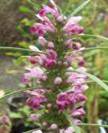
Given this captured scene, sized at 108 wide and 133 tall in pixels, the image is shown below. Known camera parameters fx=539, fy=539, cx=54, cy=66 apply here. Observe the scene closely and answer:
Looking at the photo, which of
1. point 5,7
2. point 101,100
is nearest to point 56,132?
point 101,100

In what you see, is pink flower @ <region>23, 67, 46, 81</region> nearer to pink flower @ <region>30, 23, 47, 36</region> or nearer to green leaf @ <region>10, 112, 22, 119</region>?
pink flower @ <region>30, 23, 47, 36</region>

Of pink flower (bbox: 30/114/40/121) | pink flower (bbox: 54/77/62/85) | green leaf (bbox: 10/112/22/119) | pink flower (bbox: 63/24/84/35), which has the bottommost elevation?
green leaf (bbox: 10/112/22/119)

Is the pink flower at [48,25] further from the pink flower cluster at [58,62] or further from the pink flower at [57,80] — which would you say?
the pink flower at [57,80]

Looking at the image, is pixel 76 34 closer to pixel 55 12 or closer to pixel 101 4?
pixel 55 12

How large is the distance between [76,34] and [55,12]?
0.27ft

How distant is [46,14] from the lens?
146 cm

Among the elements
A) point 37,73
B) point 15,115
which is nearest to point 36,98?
point 37,73

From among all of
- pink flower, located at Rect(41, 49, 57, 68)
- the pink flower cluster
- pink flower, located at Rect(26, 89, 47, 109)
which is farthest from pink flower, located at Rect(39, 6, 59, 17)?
pink flower, located at Rect(26, 89, 47, 109)

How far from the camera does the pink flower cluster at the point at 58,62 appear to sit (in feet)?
4.61

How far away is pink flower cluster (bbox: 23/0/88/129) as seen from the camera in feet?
4.61

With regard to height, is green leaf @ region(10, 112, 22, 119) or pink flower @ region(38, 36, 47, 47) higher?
pink flower @ region(38, 36, 47, 47)

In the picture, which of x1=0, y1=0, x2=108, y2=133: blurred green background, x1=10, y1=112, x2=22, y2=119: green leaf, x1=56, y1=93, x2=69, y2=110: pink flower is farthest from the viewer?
x1=10, y1=112, x2=22, y2=119: green leaf

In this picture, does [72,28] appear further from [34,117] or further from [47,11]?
[34,117]

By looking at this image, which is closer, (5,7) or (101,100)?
(101,100)
